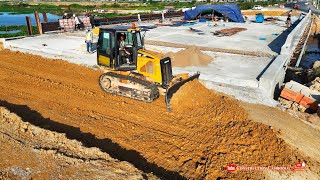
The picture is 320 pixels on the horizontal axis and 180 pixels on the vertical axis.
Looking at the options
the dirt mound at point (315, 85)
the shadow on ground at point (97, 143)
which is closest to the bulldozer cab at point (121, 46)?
the shadow on ground at point (97, 143)

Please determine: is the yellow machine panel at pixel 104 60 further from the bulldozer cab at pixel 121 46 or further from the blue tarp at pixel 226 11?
the blue tarp at pixel 226 11

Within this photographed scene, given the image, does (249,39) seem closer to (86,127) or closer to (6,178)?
(86,127)

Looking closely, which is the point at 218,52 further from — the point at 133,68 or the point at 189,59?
the point at 133,68

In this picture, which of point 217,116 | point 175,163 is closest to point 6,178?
point 175,163

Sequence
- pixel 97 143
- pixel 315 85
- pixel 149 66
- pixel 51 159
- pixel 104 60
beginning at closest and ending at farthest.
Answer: pixel 51 159, pixel 97 143, pixel 149 66, pixel 104 60, pixel 315 85

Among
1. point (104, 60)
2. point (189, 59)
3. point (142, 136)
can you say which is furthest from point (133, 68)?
point (189, 59)

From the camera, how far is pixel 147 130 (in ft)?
26.1

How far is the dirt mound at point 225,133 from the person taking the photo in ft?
21.7

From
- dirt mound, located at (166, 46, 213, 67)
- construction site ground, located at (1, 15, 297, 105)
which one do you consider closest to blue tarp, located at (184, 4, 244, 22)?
construction site ground, located at (1, 15, 297, 105)

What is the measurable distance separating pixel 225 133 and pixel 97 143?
11.3 ft

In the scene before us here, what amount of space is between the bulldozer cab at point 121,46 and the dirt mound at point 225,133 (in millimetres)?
2103

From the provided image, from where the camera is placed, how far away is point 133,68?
9.93 m

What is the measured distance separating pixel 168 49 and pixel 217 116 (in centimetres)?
882

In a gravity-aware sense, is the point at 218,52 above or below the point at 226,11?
below
